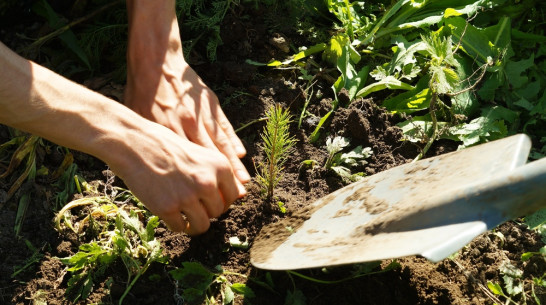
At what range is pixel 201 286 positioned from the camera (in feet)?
7.45

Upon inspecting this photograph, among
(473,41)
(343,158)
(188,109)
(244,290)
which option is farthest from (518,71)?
(244,290)

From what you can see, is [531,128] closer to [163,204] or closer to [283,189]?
[283,189]

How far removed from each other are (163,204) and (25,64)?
666mm

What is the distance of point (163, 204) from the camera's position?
7.26ft

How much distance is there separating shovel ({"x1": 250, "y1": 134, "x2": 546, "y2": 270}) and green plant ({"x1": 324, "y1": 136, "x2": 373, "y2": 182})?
0.26 m

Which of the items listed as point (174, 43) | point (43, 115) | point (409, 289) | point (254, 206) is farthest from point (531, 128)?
point (43, 115)

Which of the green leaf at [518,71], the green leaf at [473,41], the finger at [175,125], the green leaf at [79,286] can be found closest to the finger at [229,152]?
the finger at [175,125]

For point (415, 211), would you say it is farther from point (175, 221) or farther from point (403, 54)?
point (403, 54)

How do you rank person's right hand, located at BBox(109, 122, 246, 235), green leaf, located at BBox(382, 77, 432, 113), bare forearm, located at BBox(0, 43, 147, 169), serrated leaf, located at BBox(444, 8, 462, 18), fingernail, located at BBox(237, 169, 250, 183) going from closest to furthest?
1. bare forearm, located at BBox(0, 43, 147, 169)
2. person's right hand, located at BBox(109, 122, 246, 235)
3. fingernail, located at BBox(237, 169, 250, 183)
4. green leaf, located at BBox(382, 77, 432, 113)
5. serrated leaf, located at BBox(444, 8, 462, 18)

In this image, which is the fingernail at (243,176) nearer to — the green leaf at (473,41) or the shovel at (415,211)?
the shovel at (415,211)

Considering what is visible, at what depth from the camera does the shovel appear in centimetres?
174

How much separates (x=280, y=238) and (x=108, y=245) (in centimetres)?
68

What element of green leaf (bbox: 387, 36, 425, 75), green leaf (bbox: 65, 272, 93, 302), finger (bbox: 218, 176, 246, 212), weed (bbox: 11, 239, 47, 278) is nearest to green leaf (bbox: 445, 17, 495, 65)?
green leaf (bbox: 387, 36, 425, 75)

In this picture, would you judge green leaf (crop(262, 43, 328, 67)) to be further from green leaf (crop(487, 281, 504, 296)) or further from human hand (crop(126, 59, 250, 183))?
green leaf (crop(487, 281, 504, 296))
